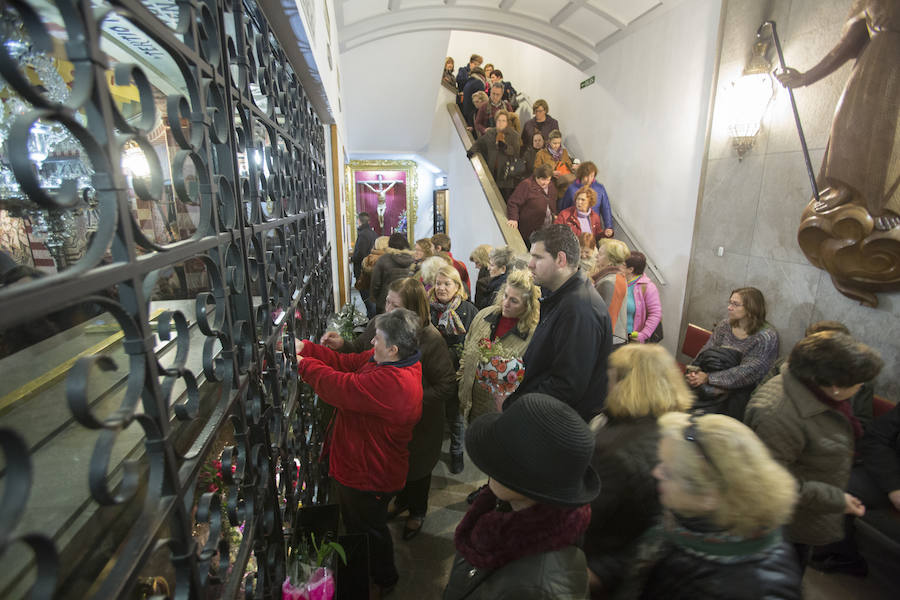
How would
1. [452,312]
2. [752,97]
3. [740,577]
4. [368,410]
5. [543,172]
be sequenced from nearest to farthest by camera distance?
1. [740,577]
2. [368,410]
3. [452,312]
4. [752,97]
5. [543,172]

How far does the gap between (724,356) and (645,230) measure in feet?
10.4

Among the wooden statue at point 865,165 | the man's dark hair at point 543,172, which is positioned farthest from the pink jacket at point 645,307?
the man's dark hair at point 543,172

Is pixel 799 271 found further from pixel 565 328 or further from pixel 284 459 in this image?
pixel 284 459

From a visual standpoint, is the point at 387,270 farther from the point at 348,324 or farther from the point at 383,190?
the point at 383,190

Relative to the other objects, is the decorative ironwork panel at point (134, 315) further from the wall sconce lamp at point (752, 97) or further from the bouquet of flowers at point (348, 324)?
the wall sconce lamp at point (752, 97)

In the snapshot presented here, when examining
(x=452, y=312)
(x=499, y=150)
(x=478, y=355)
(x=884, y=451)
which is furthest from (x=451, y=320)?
(x=499, y=150)

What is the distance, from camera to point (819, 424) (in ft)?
6.09

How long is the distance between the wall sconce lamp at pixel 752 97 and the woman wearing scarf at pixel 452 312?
336 centimetres

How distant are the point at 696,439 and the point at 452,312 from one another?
2239 millimetres

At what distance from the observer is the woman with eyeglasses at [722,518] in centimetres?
110

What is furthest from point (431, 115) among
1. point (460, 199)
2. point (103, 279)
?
point (103, 279)

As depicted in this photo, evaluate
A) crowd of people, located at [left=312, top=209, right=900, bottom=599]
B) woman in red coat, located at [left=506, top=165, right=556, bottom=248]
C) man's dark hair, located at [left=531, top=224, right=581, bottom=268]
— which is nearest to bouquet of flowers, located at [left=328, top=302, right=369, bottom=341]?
crowd of people, located at [left=312, top=209, right=900, bottom=599]

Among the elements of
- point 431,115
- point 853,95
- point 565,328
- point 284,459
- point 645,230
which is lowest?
point 284,459

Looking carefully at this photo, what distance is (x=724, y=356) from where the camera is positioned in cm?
316
